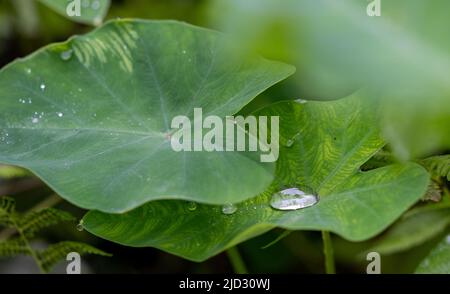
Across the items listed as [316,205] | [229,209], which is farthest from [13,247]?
[316,205]

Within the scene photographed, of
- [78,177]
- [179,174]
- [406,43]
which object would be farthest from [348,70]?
[78,177]

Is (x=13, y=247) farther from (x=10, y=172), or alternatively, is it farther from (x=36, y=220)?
(x=10, y=172)

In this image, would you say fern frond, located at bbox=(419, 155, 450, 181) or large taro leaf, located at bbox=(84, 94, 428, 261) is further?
fern frond, located at bbox=(419, 155, 450, 181)

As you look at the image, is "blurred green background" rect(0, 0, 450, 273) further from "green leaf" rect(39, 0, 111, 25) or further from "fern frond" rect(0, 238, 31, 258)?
"fern frond" rect(0, 238, 31, 258)

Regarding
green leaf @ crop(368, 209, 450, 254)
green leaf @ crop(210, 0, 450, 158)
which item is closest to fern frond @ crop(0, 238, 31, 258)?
green leaf @ crop(368, 209, 450, 254)
